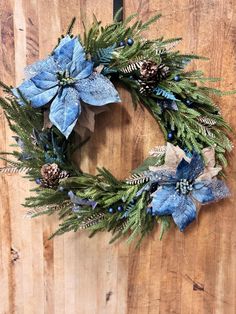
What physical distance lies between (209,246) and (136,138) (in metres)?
0.36

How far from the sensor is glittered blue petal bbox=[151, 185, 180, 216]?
38.2 inches

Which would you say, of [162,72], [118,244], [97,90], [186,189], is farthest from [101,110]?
[118,244]

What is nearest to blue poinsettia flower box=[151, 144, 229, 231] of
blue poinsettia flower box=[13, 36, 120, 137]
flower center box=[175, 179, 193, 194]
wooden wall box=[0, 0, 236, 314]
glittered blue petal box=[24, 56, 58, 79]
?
flower center box=[175, 179, 193, 194]

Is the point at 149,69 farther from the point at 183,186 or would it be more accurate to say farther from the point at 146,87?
the point at 183,186

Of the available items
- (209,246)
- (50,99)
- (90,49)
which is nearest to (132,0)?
(90,49)

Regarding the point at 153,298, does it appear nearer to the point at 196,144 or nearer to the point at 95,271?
the point at 95,271

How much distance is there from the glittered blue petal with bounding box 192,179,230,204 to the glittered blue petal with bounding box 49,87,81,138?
328 mm

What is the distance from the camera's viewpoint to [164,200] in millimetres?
971

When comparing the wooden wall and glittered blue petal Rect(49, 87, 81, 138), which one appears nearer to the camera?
glittered blue petal Rect(49, 87, 81, 138)

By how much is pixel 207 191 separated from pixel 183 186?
58mm

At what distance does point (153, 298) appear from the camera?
1.19 metres

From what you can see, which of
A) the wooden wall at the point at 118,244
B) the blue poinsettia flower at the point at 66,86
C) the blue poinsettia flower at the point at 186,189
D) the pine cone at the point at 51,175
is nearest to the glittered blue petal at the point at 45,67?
the blue poinsettia flower at the point at 66,86

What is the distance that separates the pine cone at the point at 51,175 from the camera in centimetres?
98

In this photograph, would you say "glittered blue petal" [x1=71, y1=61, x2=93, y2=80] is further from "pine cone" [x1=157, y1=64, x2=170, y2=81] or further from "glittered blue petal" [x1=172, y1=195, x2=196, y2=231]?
"glittered blue petal" [x1=172, y1=195, x2=196, y2=231]
